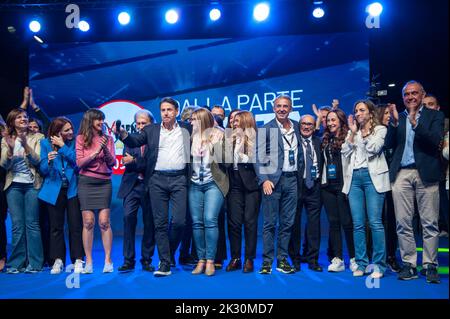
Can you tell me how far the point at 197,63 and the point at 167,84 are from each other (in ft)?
2.05

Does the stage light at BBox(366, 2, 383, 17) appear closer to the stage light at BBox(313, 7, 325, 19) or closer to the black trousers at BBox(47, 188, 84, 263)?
the stage light at BBox(313, 7, 325, 19)

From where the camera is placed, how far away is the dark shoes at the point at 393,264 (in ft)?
14.9

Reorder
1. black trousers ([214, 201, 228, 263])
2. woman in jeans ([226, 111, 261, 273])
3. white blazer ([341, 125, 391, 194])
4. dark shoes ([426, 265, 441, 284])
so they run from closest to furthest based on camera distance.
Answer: dark shoes ([426, 265, 441, 284])
white blazer ([341, 125, 391, 194])
woman in jeans ([226, 111, 261, 273])
black trousers ([214, 201, 228, 263])

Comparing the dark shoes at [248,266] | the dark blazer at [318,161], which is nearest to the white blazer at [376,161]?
the dark blazer at [318,161]

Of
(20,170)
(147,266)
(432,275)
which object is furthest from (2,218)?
(432,275)

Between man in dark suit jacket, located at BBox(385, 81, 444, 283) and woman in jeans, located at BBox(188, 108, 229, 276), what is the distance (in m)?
1.68

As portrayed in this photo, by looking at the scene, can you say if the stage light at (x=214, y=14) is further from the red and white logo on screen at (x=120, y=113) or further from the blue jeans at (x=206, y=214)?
the blue jeans at (x=206, y=214)

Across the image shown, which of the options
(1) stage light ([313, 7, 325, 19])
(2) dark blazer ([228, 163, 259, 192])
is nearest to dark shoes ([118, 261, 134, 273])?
(2) dark blazer ([228, 163, 259, 192])

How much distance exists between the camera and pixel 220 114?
17.8 feet

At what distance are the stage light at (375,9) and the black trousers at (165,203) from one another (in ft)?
13.4

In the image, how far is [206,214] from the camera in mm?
4500

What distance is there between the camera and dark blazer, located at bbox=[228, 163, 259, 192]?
4613 millimetres
